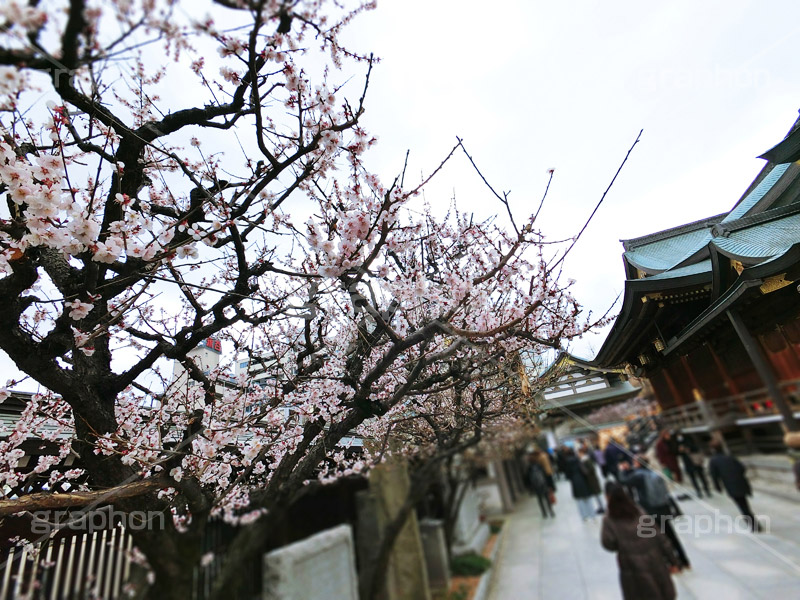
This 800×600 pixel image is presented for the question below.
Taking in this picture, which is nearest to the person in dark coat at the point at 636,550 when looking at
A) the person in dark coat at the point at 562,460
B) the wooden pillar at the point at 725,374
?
the wooden pillar at the point at 725,374

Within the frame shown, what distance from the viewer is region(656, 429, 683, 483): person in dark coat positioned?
242cm

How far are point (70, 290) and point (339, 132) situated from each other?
8.50ft

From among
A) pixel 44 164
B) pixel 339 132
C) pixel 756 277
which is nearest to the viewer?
pixel 756 277

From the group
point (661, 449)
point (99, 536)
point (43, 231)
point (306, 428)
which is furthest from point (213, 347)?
point (661, 449)

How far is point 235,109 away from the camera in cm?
362

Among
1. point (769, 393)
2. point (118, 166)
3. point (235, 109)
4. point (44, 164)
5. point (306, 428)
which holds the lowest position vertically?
point (769, 393)

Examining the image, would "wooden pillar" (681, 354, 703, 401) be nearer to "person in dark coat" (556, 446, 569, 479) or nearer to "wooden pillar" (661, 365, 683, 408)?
"wooden pillar" (661, 365, 683, 408)

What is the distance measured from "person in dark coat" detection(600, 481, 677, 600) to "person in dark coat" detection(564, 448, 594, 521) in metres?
7.13

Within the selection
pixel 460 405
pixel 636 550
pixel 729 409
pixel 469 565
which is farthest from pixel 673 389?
pixel 469 565

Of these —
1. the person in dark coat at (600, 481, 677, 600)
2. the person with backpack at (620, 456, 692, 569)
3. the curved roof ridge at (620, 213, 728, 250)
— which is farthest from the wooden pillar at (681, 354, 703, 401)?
the person with backpack at (620, 456, 692, 569)

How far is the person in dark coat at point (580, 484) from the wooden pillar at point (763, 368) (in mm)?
12379

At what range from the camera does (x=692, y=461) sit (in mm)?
2307

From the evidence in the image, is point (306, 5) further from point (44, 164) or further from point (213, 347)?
point (213, 347)

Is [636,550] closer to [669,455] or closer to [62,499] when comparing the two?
[669,455]
